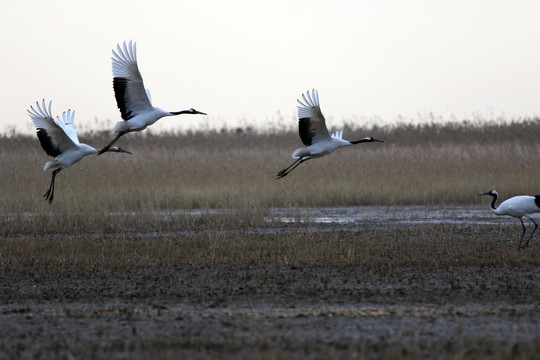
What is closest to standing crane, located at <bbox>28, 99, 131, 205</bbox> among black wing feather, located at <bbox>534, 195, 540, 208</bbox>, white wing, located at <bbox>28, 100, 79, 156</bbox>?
white wing, located at <bbox>28, 100, 79, 156</bbox>

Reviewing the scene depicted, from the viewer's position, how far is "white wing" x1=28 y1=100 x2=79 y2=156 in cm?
1141

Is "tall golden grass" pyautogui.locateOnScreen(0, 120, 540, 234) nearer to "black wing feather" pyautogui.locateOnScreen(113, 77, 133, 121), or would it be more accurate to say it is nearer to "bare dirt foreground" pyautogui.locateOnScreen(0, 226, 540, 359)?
"black wing feather" pyautogui.locateOnScreen(113, 77, 133, 121)

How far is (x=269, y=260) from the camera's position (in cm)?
904

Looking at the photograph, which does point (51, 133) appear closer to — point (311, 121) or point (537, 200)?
point (311, 121)

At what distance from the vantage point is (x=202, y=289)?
7.46 metres

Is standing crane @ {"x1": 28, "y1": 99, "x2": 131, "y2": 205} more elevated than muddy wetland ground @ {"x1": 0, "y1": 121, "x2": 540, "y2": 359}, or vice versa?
standing crane @ {"x1": 28, "y1": 99, "x2": 131, "y2": 205}

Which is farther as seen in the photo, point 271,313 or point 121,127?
point 121,127

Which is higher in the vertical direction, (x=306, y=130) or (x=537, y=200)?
(x=306, y=130)

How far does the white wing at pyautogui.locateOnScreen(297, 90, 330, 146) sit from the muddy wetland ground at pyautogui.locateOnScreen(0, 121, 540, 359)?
1.35 meters

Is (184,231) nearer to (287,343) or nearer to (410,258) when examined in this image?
(410,258)

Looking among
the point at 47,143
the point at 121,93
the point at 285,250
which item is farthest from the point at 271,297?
the point at 47,143

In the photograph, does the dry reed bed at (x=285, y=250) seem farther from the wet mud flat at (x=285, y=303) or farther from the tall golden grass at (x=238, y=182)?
the tall golden grass at (x=238, y=182)

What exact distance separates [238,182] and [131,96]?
20.8 feet

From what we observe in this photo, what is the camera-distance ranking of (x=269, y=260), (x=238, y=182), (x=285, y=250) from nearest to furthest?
(x=269, y=260) < (x=285, y=250) < (x=238, y=182)
